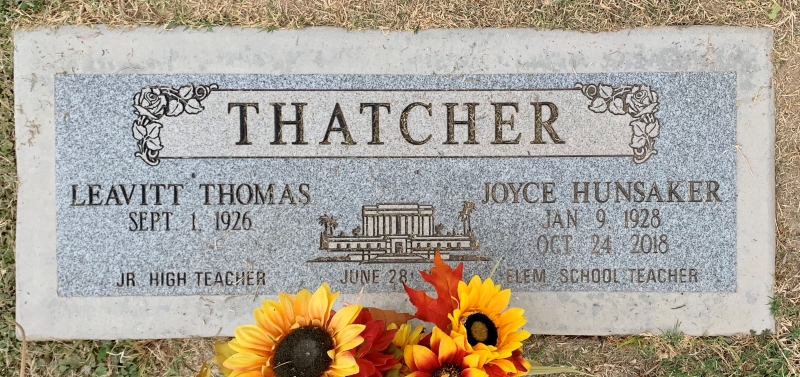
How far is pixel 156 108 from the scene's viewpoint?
233 centimetres

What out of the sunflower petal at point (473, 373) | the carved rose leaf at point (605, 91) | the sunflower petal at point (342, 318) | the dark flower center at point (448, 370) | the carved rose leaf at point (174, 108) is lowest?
the dark flower center at point (448, 370)

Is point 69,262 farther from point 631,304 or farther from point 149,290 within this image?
point 631,304

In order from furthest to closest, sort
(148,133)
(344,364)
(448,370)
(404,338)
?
(148,133), (404,338), (448,370), (344,364)

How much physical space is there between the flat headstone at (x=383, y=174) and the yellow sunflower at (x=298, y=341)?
0.83 meters

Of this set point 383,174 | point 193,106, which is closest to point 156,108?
point 193,106

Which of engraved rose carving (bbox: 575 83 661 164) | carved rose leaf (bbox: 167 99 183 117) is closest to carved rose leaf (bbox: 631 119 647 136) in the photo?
engraved rose carving (bbox: 575 83 661 164)

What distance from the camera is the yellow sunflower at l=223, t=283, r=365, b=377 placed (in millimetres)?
1415

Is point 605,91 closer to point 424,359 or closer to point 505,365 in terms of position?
point 505,365

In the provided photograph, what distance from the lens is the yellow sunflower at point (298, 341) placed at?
1.42 m

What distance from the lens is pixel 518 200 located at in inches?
92.6

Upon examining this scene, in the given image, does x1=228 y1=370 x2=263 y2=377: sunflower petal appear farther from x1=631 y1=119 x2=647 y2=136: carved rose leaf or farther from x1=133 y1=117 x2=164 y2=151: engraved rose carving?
x1=631 y1=119 x2=647 y2=136: carved rose leaf

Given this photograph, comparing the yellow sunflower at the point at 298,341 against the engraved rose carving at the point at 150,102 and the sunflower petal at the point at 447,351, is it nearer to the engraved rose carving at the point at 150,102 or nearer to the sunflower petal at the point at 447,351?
the sunflower petal at the point at 447,351

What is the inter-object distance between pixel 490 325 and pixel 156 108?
5.61 feet

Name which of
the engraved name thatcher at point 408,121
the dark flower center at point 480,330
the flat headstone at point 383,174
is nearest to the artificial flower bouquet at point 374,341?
the dark flower center at point 480,330
